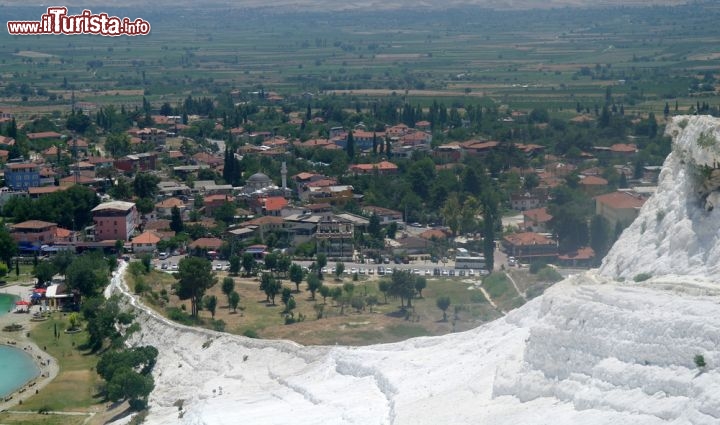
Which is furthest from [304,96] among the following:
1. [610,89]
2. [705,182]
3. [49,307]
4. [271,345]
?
[705,182]

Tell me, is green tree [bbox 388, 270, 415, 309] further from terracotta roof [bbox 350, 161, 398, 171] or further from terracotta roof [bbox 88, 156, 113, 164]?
terracotta roof [bbox 88, 156, 113, 164]

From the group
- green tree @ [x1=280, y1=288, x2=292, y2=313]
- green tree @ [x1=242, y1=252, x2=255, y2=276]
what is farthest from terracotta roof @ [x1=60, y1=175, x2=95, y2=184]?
green tree @ [x1=280, y1=288, x2=292, y2=313]

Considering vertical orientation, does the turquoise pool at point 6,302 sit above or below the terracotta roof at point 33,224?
below

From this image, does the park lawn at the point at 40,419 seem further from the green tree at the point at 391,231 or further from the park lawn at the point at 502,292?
the green tree at the point at 391,231

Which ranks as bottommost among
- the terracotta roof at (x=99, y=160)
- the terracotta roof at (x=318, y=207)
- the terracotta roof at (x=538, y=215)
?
the terracotta roof at (x=99, y=160)

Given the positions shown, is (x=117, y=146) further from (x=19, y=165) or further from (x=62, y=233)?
(x=62, y=233)

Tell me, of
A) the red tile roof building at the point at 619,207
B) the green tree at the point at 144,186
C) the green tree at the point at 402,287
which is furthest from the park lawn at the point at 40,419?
the green tree at the point at 144,186
